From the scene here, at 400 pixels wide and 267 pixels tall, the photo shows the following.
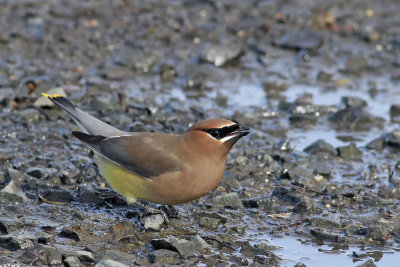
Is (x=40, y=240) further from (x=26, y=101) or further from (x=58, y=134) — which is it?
(x=26, y=101)

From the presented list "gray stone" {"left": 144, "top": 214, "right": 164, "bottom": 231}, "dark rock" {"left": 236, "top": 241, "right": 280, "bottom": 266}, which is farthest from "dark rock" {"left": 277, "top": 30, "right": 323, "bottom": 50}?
"dark rock" {"left": 236, "top": 241, "right": 280, "bottom": 266}

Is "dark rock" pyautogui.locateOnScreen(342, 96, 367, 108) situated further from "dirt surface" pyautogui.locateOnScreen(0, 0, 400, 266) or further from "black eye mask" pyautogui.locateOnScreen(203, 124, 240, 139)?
"black eye mask" pyautogui.locateOnScreen(203, 124, 240, 139)

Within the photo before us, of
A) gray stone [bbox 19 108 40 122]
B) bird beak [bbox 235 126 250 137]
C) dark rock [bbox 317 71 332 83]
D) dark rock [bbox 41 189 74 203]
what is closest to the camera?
bird beak [bbox 235 126 250 137]

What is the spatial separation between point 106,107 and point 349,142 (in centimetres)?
302

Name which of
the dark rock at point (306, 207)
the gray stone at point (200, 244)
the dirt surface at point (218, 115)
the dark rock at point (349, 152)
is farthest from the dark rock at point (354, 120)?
the gray stone at point (200, 244)

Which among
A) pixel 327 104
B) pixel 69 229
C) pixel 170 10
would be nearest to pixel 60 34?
pixel 170 10

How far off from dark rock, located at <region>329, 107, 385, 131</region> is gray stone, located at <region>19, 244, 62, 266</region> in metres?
4.69

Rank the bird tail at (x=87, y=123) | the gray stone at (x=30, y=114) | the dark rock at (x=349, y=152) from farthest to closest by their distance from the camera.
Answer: the gray stone at (x=30, y=114)
the dark rock at (x=349, y=152)
the bird tail at (x=87, y=123)

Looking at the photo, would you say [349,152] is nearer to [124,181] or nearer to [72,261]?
[124,181]

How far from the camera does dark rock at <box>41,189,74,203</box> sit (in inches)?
256

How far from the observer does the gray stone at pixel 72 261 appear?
5.19 metres

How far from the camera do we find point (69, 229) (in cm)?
578

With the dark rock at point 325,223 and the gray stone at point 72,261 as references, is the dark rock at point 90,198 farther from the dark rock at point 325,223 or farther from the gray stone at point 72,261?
the dark rock at point 325,223

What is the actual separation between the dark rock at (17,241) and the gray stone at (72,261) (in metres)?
0.41
